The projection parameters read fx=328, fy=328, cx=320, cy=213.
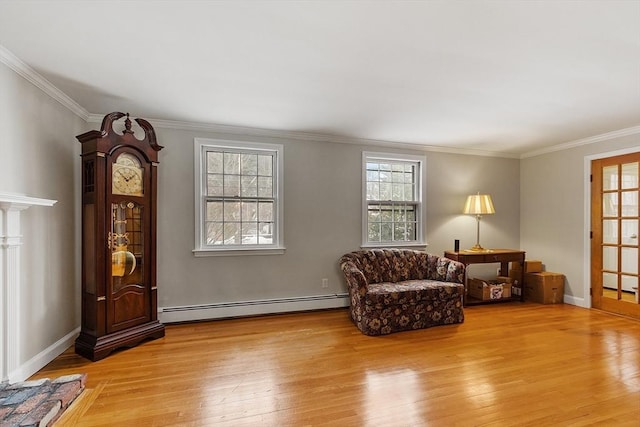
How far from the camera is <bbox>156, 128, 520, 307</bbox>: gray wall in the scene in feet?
12.7

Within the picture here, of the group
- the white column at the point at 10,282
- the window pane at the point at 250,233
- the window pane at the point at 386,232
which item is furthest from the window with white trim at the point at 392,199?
the white column at the point at 10,282

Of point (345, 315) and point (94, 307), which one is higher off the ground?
point (94, 307)

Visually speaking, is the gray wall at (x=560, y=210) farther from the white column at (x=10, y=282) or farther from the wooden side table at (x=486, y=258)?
the white column at (x=10, y=282)

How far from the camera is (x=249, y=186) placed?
13.8ft

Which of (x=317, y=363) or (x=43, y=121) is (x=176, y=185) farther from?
(x=317, y=363)

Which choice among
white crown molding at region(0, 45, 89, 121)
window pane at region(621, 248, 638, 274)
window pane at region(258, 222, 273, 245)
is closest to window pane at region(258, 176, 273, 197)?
window pane at region(258, 222, 273, 245)

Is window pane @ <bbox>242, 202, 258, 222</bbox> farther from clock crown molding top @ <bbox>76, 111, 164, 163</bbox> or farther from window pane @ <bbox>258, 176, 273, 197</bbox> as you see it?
clock crown molding top @ <bbox>76, 111, 164, 163</bbox>

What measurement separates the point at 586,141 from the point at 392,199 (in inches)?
109

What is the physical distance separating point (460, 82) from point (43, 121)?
3489 mm

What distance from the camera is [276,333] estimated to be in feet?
11.5

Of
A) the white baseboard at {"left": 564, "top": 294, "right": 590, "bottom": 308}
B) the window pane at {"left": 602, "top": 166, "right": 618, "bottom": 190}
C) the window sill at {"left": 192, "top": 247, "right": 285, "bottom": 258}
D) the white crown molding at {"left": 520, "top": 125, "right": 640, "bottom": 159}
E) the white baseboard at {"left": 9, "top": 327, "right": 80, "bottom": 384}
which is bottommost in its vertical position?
the white baseboard at {"left": 564, "top": 294, "right": 590, "bottom": 308}

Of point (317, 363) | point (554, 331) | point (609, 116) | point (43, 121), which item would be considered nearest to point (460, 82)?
point (609, 116)

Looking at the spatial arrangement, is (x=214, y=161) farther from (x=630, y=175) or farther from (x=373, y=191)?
(x=630, y=175)

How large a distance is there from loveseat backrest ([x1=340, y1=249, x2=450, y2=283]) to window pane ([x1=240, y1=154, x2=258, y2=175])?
5.30ft
